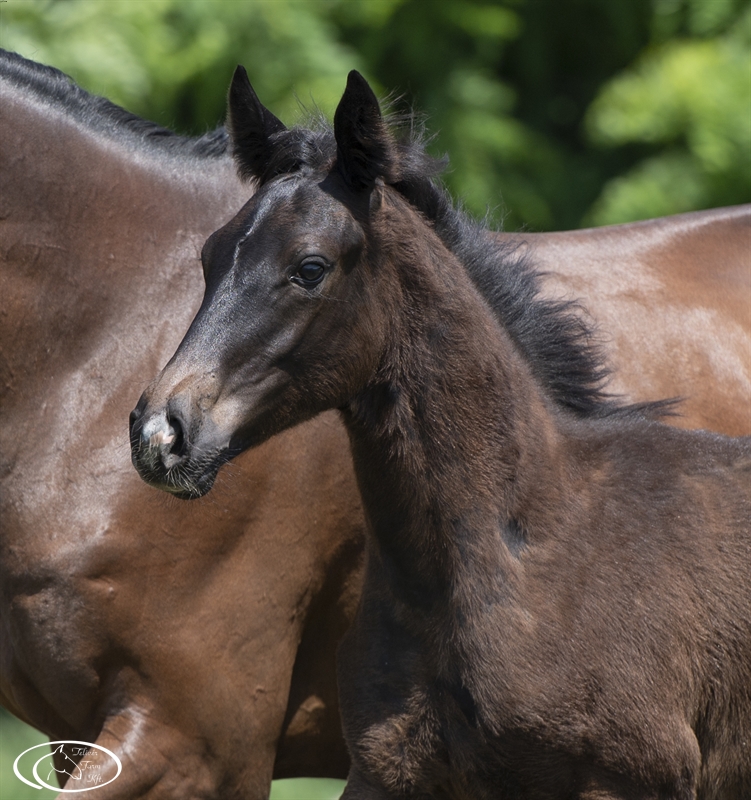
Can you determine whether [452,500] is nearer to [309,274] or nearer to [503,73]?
[309,274]

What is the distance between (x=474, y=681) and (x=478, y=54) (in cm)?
478

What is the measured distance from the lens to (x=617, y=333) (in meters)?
3.58

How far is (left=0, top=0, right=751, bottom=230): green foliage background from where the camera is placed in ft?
18.5

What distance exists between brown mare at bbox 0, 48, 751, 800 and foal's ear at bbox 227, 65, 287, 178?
1.72 feet

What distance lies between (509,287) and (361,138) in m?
0.58

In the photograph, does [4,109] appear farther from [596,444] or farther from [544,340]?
[596,444]

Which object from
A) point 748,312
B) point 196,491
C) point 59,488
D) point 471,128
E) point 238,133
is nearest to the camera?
point 196,491

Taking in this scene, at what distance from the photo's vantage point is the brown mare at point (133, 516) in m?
2.97

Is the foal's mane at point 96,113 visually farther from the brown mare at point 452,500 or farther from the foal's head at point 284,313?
the foal's head at point 284,313

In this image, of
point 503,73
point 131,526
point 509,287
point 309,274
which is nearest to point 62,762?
point 131,526

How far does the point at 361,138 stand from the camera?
254cm

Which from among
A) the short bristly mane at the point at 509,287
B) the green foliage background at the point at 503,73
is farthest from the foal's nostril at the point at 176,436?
the green foliage background at the point at 503,73

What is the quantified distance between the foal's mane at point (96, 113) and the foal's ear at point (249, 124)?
0.66 metres

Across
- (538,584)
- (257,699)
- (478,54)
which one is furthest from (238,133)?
(478,54)
